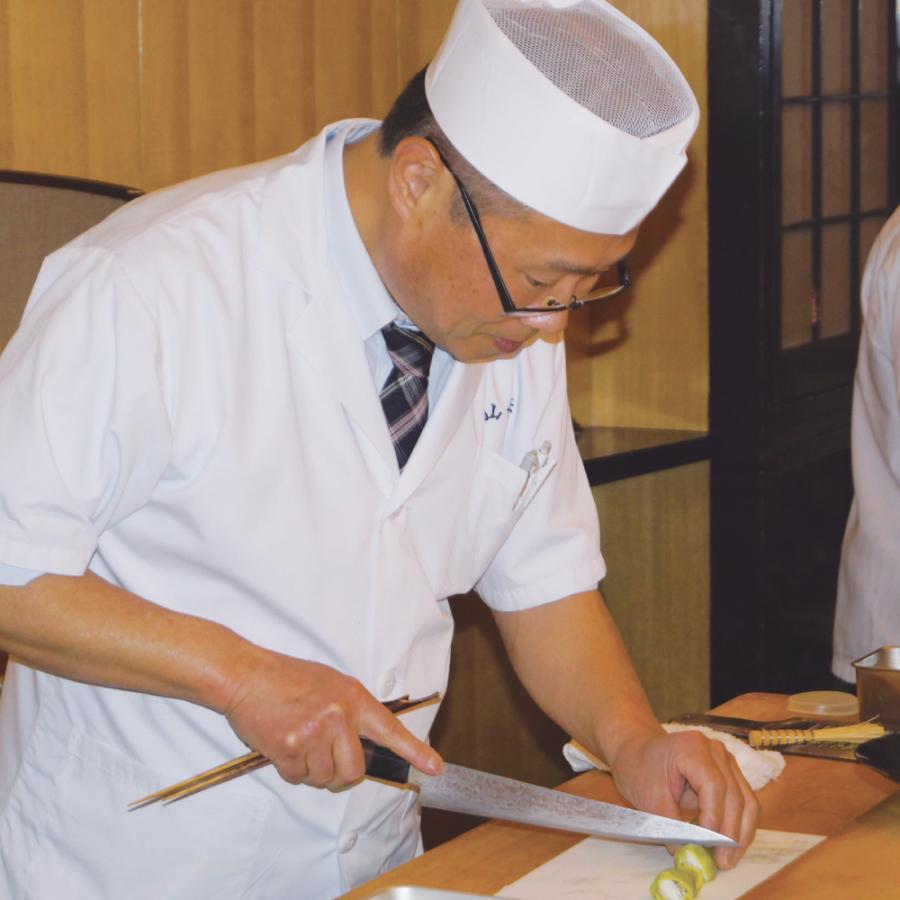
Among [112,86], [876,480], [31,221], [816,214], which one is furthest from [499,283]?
[816,214]

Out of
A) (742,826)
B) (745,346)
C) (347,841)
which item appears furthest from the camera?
(745,346)

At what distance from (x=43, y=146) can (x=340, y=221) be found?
4.12ft

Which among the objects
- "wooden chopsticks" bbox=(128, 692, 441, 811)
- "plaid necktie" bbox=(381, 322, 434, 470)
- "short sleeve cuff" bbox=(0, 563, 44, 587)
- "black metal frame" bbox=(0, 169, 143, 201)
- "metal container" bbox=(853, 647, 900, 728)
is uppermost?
"black metal frame" bbox=(0, 169, 143, 201)

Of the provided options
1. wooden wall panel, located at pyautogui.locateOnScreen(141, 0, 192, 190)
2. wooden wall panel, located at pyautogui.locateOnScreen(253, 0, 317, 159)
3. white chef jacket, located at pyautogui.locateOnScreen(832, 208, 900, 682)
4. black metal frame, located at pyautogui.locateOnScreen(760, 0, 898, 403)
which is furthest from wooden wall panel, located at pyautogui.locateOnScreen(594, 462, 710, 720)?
wooden wall panel, located at pyautogui.locateOnScreen(141, 0, 192, 190)

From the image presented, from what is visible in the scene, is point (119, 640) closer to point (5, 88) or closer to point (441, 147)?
point (441, 147)

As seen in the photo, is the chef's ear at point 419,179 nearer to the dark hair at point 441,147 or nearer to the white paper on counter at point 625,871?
the dark hair at point 441,147

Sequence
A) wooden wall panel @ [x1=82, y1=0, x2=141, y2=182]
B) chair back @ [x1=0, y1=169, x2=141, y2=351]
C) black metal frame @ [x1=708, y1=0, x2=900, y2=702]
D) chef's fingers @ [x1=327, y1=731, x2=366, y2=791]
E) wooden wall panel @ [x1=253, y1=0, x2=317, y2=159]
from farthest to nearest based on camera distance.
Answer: black metal frame @ [x1=708, y1=0, x2=900, y2=702], wooden wall panel @ [x1=253, y1=0, x2=317, y2=159], wooden wall panel @ [x1=82, y1=0, x2=141, y2=182], chair back @ [x1=0, y1=169, x2=141, y2=351], chef's fingers @ [x1=327, y1=731, x2=366, y2=791]

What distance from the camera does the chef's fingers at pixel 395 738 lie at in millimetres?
1235

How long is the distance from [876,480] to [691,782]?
1.31m

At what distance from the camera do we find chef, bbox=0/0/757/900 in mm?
1260

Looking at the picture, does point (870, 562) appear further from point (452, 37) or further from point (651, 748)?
point (452, 37)

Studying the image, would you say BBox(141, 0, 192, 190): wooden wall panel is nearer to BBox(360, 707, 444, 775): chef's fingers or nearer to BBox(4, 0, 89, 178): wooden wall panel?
BBox(4, 0, 89, 178): wooden wall panel

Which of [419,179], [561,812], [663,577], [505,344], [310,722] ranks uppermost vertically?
[419,179]

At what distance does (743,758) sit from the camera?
5.06ft
